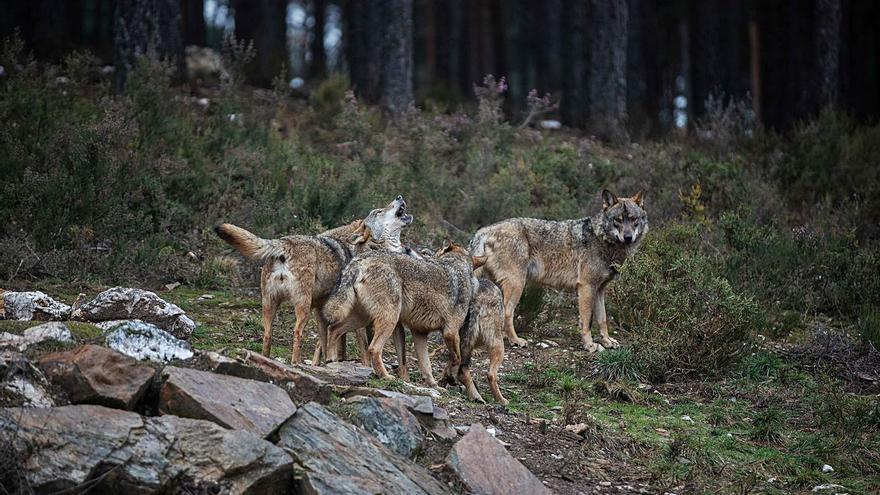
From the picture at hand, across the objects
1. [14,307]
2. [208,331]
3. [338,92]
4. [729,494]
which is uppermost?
[338,92]

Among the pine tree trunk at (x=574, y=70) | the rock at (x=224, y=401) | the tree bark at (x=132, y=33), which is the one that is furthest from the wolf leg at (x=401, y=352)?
the pine tree trunk at (x=574, y=70)

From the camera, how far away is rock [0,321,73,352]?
6.57m

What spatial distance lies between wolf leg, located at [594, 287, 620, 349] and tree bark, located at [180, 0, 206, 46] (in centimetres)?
2053

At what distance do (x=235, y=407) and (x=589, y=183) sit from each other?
41.0 feet

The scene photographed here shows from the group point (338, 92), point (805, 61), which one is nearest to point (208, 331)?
point (338, 92)

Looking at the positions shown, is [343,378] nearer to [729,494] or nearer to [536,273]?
[729,494]

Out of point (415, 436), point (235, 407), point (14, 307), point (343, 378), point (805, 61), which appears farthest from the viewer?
point (805, 61)

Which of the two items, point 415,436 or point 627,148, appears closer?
point 415,436

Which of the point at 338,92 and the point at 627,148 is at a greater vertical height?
the point at 338,92

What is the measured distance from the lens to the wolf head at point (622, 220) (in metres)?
12.3

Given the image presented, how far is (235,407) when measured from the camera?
246 inches

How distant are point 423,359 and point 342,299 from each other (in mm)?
1049

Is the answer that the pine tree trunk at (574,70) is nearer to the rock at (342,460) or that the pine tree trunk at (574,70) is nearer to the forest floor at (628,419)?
the forest floor at (628,419)

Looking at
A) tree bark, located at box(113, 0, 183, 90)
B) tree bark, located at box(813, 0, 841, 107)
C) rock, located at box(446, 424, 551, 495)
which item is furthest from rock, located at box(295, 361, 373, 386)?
tree bark, located at box(813, 0, 841, 107)
